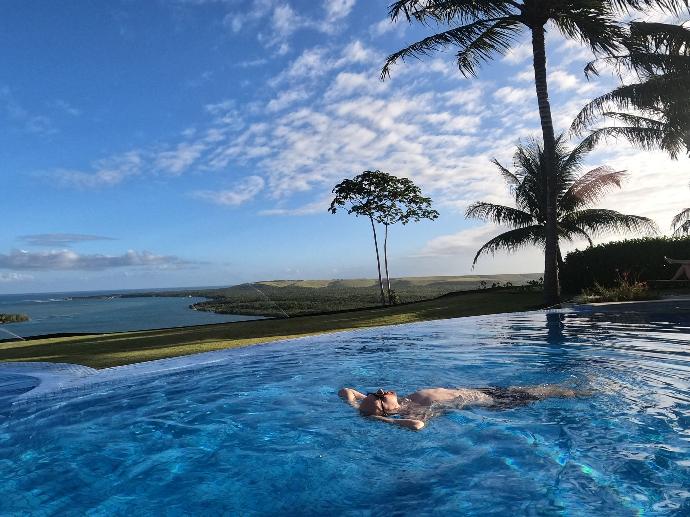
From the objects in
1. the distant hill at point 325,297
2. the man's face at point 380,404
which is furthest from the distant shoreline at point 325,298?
the man's face at point 380,404

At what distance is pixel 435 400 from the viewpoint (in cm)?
636

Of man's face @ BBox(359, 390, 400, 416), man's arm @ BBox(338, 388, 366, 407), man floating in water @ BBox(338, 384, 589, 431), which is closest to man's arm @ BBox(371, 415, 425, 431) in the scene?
man floating in water @ BBox(338, 384, 589, 431)

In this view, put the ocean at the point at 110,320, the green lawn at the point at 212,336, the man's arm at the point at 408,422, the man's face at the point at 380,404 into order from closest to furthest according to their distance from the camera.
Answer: the man's arm at the point at 408,422, the man's face at the point at 380,404, the green lawn at the point at 212,336, the ocean at the point at 110,320

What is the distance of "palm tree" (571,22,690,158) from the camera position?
15.7 m

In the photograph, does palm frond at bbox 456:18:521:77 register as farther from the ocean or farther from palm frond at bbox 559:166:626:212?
the ocean

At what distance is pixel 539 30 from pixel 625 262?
9.94 meters

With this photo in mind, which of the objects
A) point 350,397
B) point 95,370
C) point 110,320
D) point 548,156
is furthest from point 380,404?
point 110,320

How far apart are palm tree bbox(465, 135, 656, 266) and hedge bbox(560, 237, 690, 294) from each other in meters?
1.57

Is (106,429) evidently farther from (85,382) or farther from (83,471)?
(85,382)

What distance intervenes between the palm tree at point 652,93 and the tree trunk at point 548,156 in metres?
2.75

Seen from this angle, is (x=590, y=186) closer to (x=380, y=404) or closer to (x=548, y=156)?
(x=548, y=156)

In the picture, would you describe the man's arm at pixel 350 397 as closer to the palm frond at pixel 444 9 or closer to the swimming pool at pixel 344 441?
the swimming pool at pixel 344 441

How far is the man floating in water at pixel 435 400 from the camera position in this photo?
6.08 metres

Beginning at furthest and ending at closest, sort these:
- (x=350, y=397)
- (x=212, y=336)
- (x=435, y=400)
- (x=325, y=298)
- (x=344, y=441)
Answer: (x=325, y=298)
(x=212, y=336)
(x=350, y=397)
(x=435, y=400)
(x=344, y=441)
